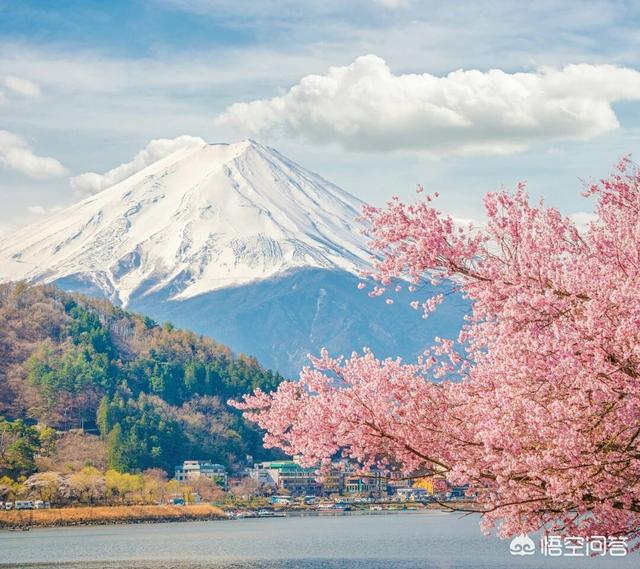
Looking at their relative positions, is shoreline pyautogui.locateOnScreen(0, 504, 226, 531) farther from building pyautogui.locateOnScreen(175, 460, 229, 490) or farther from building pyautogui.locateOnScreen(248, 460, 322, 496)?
building pyautogui.locateOnScreen(248, 460, 322, 496)

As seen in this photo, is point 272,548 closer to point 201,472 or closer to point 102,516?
point 102,516

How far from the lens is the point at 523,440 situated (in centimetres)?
1101

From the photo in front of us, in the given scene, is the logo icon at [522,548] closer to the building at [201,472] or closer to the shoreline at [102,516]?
the shoreline at [102,516]

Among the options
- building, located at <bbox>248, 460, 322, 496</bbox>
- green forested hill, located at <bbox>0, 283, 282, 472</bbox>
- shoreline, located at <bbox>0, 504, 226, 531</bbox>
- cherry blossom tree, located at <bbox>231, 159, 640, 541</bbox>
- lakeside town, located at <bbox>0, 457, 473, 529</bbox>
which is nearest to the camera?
cherry blossom tree, located at <bbox>231, 159, 640, 541</bbox>

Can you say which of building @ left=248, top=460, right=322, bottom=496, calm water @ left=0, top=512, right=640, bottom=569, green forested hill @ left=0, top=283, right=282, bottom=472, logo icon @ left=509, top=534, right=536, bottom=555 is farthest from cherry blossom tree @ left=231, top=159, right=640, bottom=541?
building @ left=248, top=460, right=322, bottom=496

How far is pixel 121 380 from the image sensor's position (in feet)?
520

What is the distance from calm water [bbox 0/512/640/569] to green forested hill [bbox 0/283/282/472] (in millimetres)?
35807

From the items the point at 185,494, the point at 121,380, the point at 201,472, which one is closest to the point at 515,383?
the point at 185,494

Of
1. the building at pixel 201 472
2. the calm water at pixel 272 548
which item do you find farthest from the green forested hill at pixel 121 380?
the calm water at pixel 272 548

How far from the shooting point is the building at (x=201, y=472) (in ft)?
436

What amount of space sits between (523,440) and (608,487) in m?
0.90

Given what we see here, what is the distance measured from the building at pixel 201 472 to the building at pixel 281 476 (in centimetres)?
537

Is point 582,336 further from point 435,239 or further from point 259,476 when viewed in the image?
point 259,476

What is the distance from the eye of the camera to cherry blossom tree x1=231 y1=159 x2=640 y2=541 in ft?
33.4
